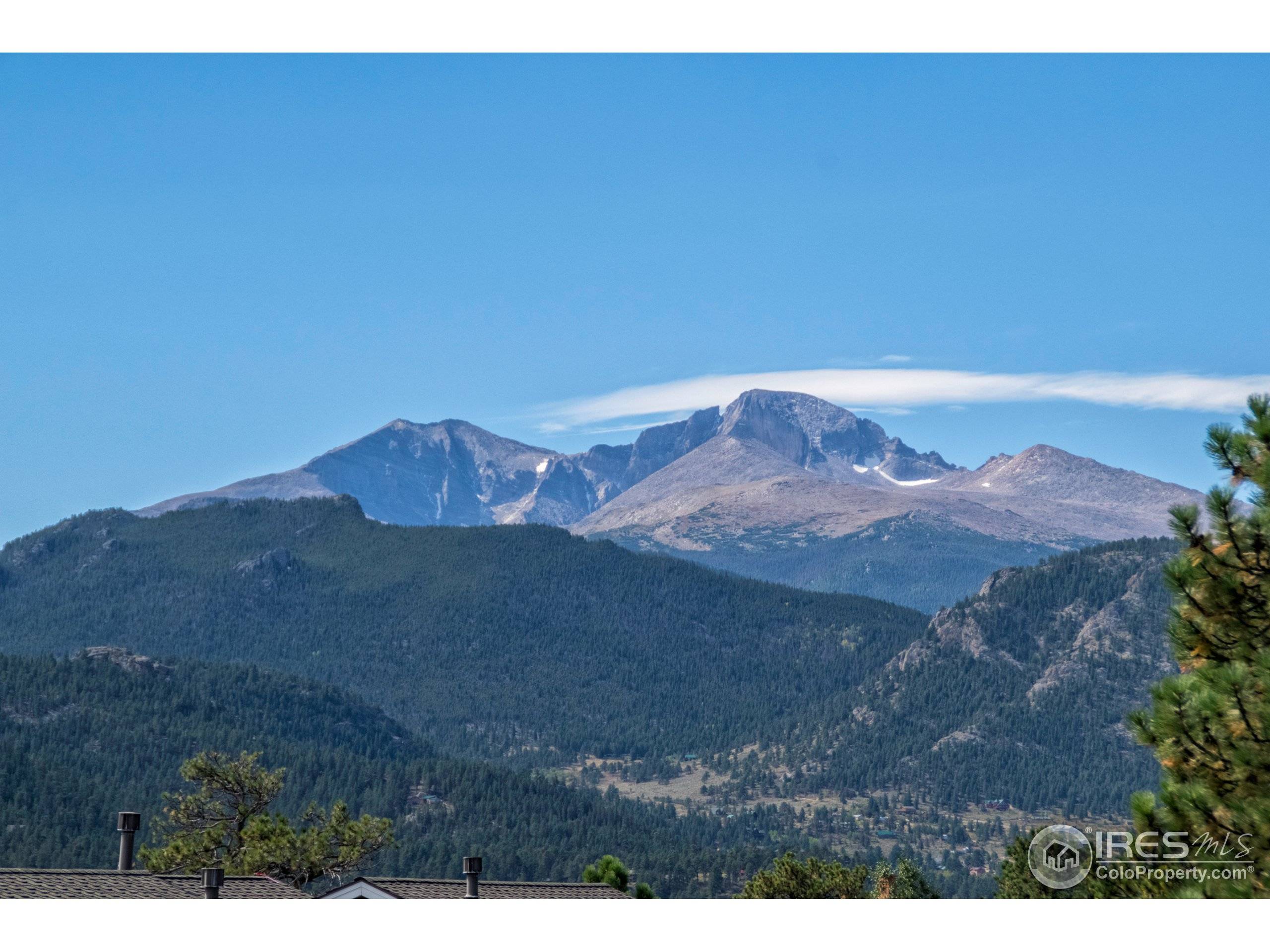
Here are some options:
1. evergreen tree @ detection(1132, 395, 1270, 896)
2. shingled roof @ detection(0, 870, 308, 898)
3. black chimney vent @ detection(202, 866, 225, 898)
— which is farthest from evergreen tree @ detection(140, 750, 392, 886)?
evergreen tree @ detection(1132, 395, 1270, 896)

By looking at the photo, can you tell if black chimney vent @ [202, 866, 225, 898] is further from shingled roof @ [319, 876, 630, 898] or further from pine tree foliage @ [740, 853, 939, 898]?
pine tree foliage @ [740, 853, 939, 898]

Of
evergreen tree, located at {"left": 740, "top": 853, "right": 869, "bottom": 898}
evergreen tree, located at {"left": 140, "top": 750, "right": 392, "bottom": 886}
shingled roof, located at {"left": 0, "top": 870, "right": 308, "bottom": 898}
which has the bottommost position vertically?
evergreen tree, located at {"left": 740, "top": 853, "right": 869, "bottom": 898}

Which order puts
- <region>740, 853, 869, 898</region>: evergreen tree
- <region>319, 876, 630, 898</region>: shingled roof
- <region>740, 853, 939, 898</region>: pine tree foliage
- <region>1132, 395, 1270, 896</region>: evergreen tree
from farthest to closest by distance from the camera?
1. <region>740, 853, 869, 898</region>: evergreen tree
2. <region>740, 853, 939, 898</region>: pine tree foliage
3. <region>319, 876, 630, 898</region>: shingled roof
4. <region>1132, 395, 1270, 896</region>: evergreen tree

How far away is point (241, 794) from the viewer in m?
79.2

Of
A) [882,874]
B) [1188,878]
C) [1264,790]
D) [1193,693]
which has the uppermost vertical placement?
[1193,693]

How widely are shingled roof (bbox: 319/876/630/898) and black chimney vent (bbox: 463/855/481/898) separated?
0.85 feet

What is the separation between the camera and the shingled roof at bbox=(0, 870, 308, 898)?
33469 millimetres

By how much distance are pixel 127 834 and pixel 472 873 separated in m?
11.8

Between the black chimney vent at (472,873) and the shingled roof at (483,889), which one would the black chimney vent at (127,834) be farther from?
the black chimney vent at (472,873)

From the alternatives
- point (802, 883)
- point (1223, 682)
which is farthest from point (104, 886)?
point (802, 883)

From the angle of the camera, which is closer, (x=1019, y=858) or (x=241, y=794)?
(x=1019, y=858)
